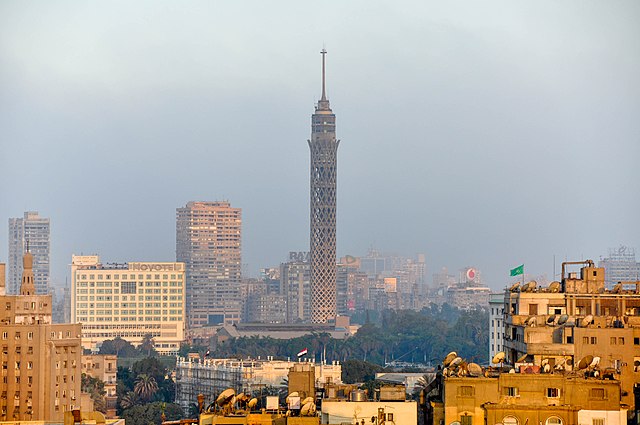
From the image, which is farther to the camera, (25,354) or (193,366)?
(193,366)

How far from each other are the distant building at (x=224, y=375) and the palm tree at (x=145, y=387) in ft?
5.98

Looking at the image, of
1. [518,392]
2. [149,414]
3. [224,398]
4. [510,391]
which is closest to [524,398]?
[518,392]

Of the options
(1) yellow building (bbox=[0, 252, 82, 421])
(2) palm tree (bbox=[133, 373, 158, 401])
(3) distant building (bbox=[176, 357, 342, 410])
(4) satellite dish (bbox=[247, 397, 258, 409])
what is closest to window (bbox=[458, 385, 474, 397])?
(4) satellite dish (bbox=[247, 397, 258, 409])

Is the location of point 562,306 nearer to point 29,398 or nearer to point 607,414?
point 607,414

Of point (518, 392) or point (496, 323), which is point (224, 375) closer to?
point (496, 323)

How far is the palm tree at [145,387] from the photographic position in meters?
144

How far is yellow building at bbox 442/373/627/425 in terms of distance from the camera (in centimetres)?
4853

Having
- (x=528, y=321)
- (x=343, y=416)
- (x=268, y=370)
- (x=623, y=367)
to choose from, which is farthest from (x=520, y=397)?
(x=268, y=370)

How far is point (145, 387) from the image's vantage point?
145750 millimetres

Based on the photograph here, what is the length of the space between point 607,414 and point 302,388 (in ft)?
38.2

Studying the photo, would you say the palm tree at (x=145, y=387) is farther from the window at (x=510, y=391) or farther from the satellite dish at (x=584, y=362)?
the window at (x=510, y=391)

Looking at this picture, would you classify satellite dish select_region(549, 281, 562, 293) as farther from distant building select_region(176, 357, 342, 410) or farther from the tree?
distant building select_region(176, 357, 342, 410)

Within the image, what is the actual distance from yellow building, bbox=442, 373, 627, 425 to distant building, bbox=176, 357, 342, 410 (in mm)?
82403

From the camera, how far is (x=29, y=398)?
349 ft
